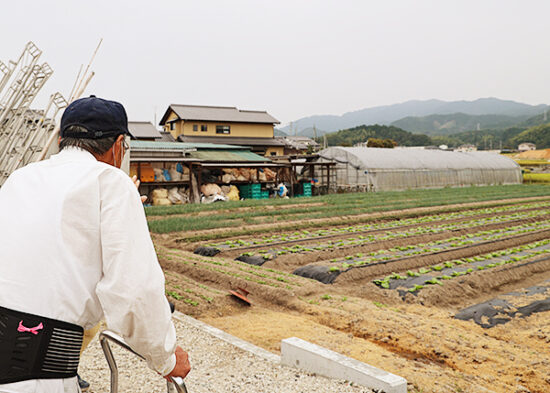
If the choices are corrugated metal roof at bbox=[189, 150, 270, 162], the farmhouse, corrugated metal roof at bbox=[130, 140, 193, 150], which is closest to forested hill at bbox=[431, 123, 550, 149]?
the farmhouse

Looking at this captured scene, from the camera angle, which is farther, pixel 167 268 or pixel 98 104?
pixel 167 268

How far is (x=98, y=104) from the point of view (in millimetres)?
1773

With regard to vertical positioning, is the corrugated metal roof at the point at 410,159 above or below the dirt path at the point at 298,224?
above

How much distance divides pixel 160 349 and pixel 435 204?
2124 centimetres

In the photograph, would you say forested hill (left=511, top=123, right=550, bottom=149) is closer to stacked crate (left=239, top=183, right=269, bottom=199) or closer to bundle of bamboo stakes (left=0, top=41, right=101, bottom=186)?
stacked crate (left=239, top=183, right=269, bottom=199)

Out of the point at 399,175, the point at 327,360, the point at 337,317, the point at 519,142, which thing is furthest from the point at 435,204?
the point at 519,142

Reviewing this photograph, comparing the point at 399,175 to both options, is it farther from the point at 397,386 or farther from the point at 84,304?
the point at 84,304

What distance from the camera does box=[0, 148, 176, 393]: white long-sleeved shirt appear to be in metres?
1.50

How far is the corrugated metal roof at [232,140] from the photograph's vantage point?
33525 millimetres

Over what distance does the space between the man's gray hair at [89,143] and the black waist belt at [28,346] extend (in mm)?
657

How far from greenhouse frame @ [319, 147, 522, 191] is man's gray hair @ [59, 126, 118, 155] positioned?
1143 inches

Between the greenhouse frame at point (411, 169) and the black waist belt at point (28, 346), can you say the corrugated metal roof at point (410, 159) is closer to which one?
the greenhouse frame at point (411, 169)

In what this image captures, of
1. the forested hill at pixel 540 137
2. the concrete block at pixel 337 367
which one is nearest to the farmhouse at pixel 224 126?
the concrete block at pixel 337 367

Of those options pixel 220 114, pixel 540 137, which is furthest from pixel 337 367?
pixel 540 137
